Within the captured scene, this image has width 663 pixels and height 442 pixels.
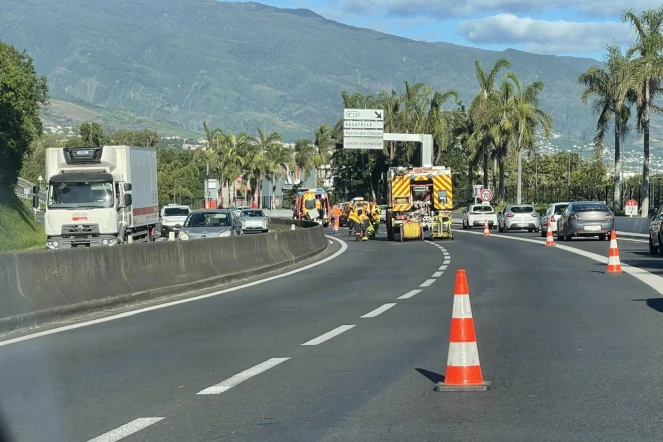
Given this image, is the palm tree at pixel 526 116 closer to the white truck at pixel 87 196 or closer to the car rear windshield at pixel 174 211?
the car rear windshield at pixel 174 211

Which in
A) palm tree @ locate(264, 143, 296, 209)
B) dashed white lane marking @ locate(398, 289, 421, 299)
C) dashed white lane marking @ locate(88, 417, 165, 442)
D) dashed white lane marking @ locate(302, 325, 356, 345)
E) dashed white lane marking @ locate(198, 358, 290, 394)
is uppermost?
palm tree @ locate(264, 143, 296, 209)

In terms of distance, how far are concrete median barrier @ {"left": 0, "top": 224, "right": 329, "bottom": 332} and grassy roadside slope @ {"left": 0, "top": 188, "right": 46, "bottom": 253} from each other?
2529 cm

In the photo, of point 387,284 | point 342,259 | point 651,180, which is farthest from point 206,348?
point 651,180

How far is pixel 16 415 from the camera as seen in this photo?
7438mm

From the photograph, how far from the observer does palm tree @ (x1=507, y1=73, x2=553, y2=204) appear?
77625 millimetres

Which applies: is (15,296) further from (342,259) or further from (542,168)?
(542,168)

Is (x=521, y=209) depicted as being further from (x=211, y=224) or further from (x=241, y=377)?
(x=241, y=377)

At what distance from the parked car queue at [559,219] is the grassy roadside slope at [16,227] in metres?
21.6

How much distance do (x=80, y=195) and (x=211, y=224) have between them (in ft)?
13.3

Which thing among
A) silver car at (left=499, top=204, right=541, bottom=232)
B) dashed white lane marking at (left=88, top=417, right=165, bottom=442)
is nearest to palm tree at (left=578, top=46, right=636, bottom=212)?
silver car at (left=499, top=204, right=541, bottom=232)

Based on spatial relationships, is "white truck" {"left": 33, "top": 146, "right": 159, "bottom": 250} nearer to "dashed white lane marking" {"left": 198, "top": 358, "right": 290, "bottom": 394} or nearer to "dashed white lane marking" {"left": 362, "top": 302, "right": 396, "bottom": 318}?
"dashed white lane marking" {"left": 362, "top": 302, "right": 396, "bottom": 318}

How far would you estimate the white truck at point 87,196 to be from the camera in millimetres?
30344

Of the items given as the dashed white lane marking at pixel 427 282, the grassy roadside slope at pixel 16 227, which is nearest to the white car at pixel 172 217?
the grassy roadside slope at pixel 16 227

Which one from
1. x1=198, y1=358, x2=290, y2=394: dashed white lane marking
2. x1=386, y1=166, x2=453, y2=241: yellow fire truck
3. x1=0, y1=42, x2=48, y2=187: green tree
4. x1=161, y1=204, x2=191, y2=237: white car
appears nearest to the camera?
x1=198, y1=358, x2=290, y2=394: dashed white lane marking
